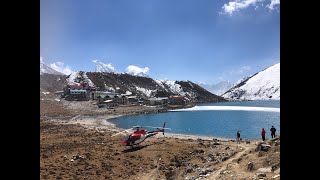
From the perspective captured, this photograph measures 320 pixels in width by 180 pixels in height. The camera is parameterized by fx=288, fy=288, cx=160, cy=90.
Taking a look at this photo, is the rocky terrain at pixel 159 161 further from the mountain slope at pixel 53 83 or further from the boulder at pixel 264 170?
the mountain slope at pixel 53 83

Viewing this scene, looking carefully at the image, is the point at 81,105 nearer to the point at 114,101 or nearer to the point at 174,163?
the point at 114,101

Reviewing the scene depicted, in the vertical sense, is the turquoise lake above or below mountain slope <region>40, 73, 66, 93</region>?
below

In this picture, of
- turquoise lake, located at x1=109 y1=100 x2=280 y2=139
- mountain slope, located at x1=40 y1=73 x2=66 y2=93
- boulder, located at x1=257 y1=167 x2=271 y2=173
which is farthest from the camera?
mountain slope, located at x1=40 y1=73 x2=66 y2=93

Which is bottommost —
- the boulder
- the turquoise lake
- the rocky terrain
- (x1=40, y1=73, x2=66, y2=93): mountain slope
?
the turquoise lake

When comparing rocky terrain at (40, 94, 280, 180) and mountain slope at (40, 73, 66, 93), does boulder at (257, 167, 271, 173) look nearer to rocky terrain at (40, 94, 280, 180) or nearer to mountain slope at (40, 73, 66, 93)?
rocky terrain at (40, 94, 280, 180)

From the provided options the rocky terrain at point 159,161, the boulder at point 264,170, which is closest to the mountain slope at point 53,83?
the rocky terrain at point 159,161

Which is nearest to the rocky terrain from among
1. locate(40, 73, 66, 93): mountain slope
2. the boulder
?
the boulder

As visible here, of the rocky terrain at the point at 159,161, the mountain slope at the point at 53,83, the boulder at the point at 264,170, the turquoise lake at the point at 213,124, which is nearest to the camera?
the boulder at the point at 264,170

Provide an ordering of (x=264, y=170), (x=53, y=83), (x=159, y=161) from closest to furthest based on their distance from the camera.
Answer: (x=264, y=170)
(x=159, y=161)
(x=53, y=83)

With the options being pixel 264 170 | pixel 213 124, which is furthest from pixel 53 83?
pixel 264 170

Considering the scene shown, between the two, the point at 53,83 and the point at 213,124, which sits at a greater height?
the point at 53,83

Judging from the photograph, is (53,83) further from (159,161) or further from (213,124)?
(159,161)

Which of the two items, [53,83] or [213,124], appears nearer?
[213,124]
